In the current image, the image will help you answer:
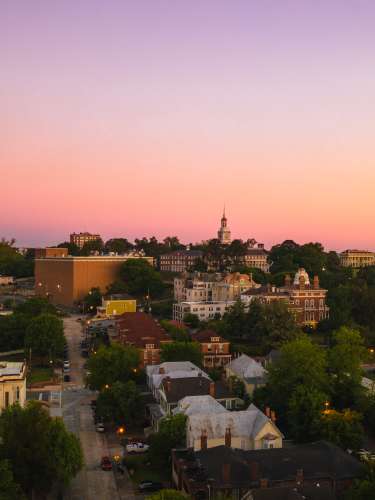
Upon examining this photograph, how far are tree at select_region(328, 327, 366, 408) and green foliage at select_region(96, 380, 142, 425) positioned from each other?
14.5 meters

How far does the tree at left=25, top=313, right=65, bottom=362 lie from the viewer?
63.8 metres

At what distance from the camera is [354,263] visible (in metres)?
165

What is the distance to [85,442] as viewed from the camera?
132 feet

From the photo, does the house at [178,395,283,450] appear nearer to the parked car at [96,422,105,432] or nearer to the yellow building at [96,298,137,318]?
the parked car at [96,422,105,432]

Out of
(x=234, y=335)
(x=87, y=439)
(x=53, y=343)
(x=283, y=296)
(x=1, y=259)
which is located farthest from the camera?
(x=1, y=259)

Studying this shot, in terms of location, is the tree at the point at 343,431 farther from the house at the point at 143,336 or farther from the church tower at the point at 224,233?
the church tower at the point at 224,233

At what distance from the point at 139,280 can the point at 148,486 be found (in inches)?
2787

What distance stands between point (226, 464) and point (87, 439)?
1386cm

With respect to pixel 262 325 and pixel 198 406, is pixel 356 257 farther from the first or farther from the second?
pixel 198 406

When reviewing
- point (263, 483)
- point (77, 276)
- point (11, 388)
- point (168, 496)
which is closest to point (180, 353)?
point (11, 388)

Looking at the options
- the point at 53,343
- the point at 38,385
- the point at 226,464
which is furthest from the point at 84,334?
the point at 226,464

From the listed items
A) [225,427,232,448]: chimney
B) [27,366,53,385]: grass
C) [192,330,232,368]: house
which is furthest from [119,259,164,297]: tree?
[225,427,232,448]: chimney

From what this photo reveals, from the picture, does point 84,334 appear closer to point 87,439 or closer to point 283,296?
point 283,296

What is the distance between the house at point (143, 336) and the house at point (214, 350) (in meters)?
3.90
